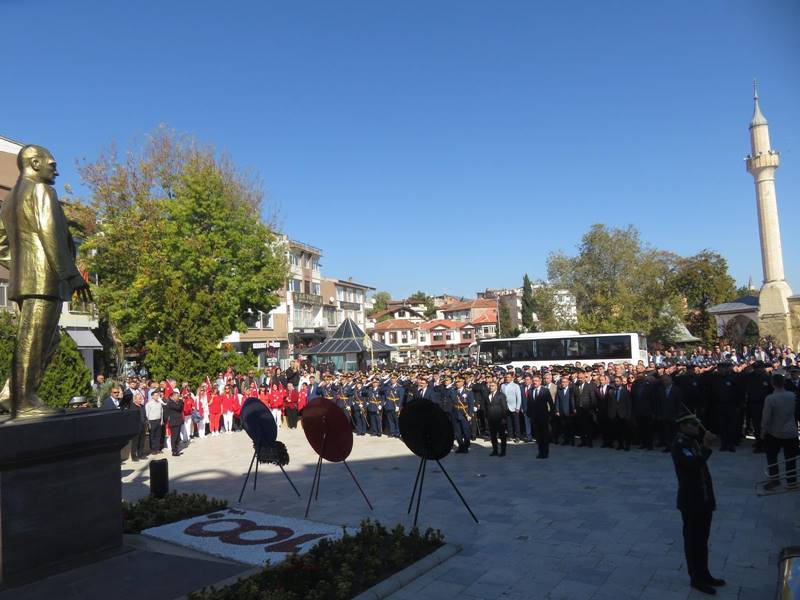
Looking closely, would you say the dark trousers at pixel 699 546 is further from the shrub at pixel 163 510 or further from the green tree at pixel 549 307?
the green tree at pixel 549 307

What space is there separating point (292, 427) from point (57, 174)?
16.3 metres

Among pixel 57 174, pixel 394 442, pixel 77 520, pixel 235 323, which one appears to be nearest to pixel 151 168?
pixel 235 323

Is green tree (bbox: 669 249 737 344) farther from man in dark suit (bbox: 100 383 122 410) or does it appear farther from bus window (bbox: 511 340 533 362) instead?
man in dark suit (bbox: 100 383 122 410)

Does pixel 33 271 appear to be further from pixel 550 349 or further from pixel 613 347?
pixel 550 349

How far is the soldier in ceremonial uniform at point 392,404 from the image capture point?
63.4ft

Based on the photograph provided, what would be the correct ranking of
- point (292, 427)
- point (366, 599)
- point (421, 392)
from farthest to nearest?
point (292, 427)
point (421, 392)
point (366, 599)

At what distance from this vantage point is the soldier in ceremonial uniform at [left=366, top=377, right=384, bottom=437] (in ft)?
64.6

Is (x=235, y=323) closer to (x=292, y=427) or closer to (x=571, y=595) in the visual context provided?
(x=292, y=427)

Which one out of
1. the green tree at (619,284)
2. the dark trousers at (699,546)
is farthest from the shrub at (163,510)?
the green tree at (619,284)

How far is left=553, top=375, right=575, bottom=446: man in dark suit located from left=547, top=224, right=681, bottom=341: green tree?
87.2 feet

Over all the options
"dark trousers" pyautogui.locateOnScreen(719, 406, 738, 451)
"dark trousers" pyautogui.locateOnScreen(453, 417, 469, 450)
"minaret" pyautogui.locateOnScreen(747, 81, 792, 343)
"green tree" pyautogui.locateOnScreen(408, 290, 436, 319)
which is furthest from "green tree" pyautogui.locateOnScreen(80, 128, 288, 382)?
"green tree" pyautogui.locateOnScreen(408, 290, 436, 319)

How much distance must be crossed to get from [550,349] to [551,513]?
90.7ft

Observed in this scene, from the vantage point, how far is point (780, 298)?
51.3 meters

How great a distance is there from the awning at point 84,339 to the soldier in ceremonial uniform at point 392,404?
20833 millimetres
